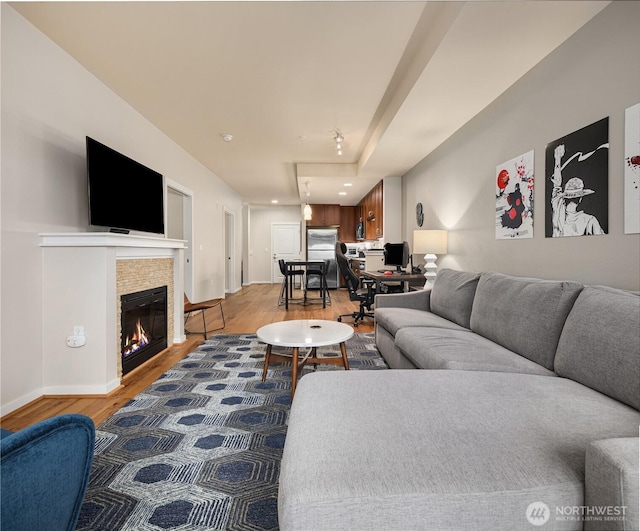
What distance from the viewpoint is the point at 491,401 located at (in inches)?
48.2

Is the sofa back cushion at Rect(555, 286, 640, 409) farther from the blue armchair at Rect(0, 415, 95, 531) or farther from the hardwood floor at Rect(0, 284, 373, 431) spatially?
the hardwood floor at Rect(0, 284, 373, 431)

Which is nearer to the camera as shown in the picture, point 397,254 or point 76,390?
point 76,390

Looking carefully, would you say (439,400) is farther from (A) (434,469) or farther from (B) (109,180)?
(B) (109,180)

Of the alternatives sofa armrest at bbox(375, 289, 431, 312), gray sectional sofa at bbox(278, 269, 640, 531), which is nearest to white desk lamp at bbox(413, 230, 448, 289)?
sofa armrest at bbox(375, 289, 431, 312)

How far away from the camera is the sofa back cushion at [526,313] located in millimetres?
1716

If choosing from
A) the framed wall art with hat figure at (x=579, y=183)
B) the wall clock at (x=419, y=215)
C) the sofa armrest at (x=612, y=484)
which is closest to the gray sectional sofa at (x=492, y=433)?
the sofa armrest at (x=612, y=484)

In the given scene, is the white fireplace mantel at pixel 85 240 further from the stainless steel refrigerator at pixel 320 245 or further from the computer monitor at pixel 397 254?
the stainless steel refrigerator at pixel 320 245

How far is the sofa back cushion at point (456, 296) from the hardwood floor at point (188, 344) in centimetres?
144

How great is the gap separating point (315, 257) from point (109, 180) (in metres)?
6.39

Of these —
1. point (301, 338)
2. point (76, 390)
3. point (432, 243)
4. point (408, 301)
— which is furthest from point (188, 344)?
point (432, 243)

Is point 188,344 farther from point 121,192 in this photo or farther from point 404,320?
point 404,320

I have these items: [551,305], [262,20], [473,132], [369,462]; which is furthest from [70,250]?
[473,132]

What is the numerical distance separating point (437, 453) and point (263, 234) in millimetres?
9673

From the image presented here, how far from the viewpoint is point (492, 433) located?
3.28ft
